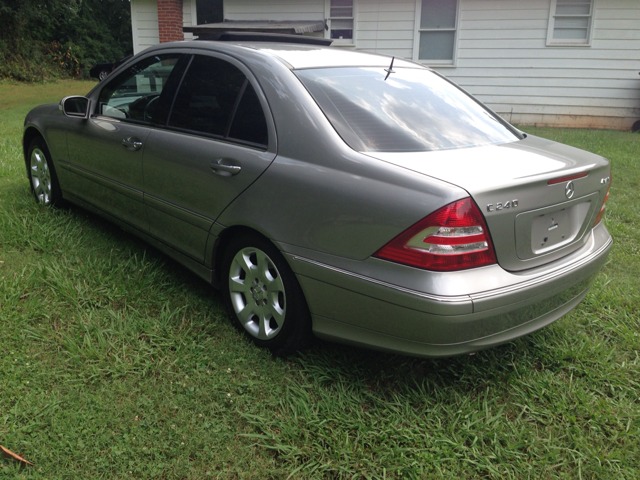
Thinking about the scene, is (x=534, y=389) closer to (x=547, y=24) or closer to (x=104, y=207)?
(x=104, y=207)

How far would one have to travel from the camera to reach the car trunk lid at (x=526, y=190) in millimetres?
2322

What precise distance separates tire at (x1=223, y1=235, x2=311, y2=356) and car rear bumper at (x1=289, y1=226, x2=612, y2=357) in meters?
0.11

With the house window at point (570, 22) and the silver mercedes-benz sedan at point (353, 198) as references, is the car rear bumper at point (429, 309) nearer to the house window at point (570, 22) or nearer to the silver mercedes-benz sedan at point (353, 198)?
the silver mercedes-benz sedan at point (353, 198)

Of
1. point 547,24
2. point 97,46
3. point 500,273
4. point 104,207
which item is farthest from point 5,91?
point 500,273

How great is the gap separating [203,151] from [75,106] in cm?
178

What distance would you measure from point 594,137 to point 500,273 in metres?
9.64

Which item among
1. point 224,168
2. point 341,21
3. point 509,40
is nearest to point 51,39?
point 341,21

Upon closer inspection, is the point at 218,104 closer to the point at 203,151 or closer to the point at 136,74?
the point at 203,151

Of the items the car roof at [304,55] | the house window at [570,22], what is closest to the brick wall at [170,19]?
the house window at [570,22]

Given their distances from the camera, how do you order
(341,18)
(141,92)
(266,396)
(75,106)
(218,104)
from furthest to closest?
(341,18) → (75,106) → (141,92) → (218,104) → (266,396)

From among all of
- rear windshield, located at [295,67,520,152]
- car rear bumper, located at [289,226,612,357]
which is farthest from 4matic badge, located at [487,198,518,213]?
rear windshield, located at [295,67,520,152]

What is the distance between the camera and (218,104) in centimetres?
320

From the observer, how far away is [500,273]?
2369mm

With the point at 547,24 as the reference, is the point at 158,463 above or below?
below
